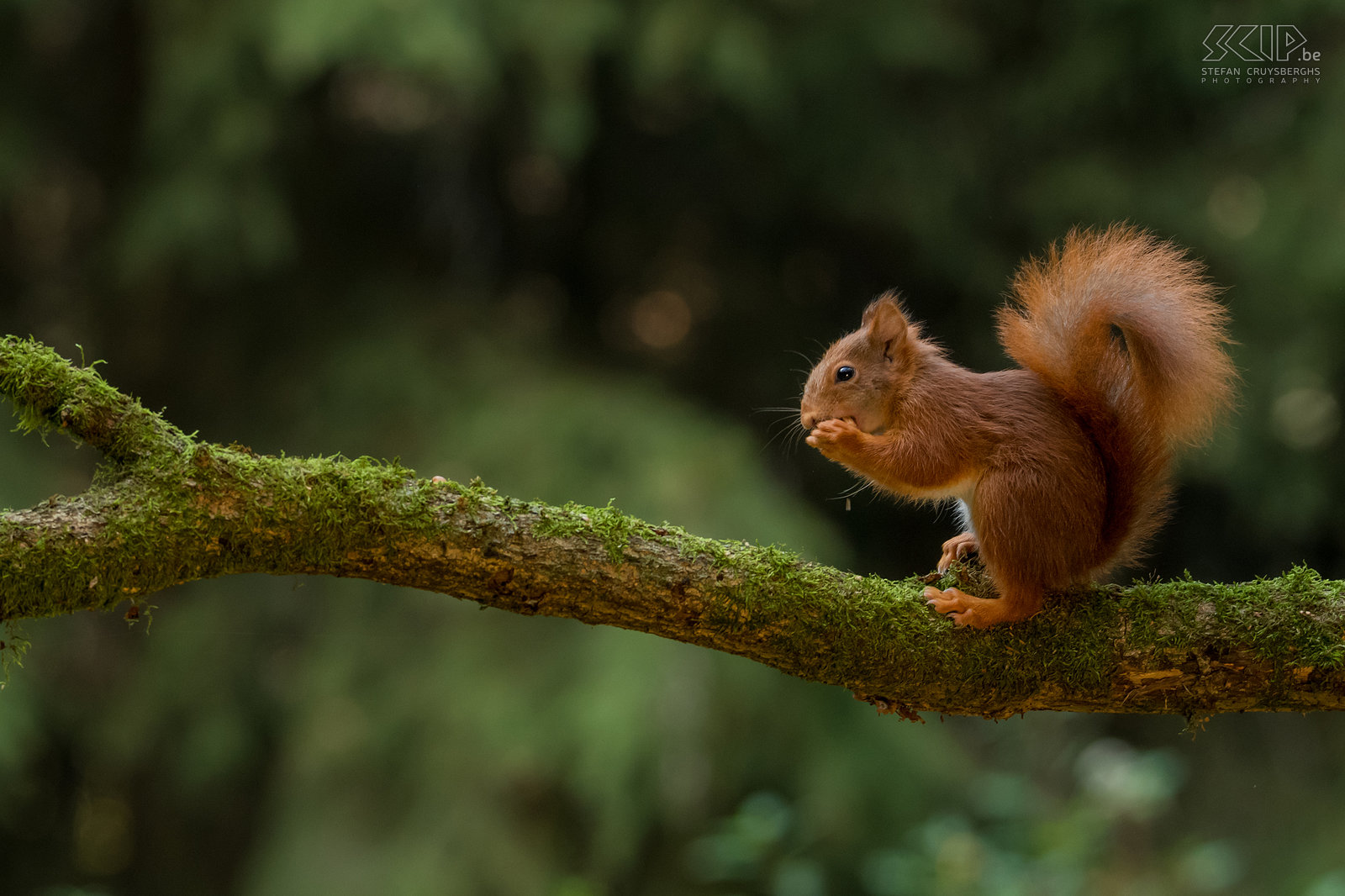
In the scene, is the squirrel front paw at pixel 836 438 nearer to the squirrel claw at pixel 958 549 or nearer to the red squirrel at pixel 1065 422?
the red squirrel at pixel 1065 422

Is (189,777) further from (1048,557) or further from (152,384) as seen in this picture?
(1048,557)

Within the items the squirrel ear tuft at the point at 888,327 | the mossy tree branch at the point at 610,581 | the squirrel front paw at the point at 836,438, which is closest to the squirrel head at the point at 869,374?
the squirrel ear tuft at the point at 888,327

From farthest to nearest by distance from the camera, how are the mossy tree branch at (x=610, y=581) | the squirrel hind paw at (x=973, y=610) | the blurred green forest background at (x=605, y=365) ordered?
the blurred green forest background at (x=605, y=365) → the squirrel hind paw at (x=973, y=610) → the mossy tree branch at (x=610, y=581)

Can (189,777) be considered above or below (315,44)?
below

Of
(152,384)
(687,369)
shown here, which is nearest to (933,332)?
(687,369)

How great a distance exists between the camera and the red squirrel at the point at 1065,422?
1538 millimetres

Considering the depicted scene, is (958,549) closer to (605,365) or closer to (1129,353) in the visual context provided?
(1129,353)

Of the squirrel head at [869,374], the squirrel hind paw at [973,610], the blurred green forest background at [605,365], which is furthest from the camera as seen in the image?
the blurred green forest background at [605,365]

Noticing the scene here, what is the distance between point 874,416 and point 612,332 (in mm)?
2356

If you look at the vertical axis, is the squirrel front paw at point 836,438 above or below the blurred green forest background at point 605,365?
below

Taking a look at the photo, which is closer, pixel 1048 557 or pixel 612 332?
pixel 1048 557

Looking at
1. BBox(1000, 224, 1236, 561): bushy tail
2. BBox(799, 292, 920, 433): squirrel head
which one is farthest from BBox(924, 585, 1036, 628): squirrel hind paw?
BBox(799, 292, 920, 433): squirrel head

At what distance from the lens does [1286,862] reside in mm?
3832

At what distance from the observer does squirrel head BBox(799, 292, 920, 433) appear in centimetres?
177
